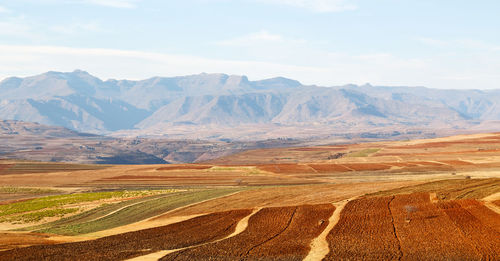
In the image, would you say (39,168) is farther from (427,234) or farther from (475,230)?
(475,230)

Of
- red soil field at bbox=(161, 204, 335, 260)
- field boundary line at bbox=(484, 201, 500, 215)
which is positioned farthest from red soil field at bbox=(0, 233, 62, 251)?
field boundary line at bbox=(484, 201, 500, 215)

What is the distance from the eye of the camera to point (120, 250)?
36.6 metres

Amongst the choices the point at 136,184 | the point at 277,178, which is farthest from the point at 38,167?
the point at 277,178

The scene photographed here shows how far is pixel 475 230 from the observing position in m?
38.9

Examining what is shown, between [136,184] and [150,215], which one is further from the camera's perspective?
[136,184]

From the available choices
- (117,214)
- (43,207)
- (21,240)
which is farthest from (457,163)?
(21,240)

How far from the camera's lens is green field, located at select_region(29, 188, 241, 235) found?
52844 millimetres

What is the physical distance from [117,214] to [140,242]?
2223 cm

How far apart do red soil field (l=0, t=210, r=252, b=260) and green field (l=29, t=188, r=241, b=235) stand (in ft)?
31.5

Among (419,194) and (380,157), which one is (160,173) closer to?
(380,157)

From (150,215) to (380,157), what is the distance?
104 m

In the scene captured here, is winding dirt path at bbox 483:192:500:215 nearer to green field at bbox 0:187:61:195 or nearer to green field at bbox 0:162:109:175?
Answer: green field at bbox 0:187:61:195

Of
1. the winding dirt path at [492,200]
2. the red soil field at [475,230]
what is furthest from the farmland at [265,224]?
the winding dirt path at [492,200]

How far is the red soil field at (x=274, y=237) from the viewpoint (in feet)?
114
